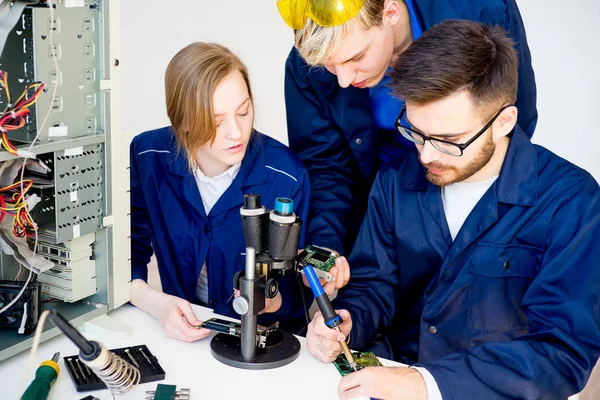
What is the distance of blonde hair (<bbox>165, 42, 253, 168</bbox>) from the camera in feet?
5.98

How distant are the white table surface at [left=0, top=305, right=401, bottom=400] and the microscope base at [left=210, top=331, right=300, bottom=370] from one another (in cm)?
1

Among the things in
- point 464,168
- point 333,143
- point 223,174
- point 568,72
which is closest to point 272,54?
point 568,72

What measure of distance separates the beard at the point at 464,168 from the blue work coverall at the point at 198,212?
1.57 feet

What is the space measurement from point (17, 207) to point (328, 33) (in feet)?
2.62

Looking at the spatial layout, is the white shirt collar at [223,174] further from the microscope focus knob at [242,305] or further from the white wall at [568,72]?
the white wall at [568,72]

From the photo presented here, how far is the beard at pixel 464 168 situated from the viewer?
5.17ft

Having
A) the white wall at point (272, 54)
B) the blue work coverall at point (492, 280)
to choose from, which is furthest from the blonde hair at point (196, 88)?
the white wall at point (272, 54)

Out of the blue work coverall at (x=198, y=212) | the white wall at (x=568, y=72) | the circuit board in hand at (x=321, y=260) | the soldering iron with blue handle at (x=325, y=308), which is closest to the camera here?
the soldering iron with blue handle at (x=325, y=308)

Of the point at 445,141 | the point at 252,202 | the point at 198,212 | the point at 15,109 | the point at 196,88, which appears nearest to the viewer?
the point at 15,109

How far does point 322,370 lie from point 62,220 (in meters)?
0.61

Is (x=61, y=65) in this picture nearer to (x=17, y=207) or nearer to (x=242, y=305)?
(x=17, y=207)

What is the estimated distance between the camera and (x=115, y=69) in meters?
1.49

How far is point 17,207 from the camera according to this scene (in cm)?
139

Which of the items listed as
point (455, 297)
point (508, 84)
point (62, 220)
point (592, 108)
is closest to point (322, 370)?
point (455, 297)
